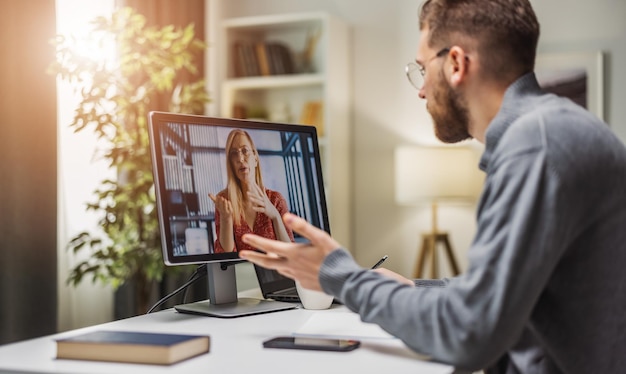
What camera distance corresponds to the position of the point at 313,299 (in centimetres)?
180

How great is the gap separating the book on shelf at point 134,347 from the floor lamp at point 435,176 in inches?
111

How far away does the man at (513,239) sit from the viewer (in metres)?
1.15

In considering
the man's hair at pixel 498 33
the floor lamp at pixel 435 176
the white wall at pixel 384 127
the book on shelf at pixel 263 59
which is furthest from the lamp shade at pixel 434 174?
the man's hair at pixel 498 33

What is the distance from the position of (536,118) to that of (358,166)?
11.4 ft

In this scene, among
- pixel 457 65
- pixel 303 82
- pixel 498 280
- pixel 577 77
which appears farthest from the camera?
pixel 303 82

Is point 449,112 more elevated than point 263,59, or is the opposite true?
point 263,59

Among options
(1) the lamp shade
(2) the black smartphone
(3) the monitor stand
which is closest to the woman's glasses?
(3) the monitor stand

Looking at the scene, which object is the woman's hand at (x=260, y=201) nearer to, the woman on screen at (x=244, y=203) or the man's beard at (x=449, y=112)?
the woman on screen at (x=244, y=203)

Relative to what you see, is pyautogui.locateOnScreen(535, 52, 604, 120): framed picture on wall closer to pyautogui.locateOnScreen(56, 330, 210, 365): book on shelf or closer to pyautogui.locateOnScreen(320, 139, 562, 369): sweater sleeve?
pyautogui.locateOnScreen(320, 139, 562, 369): sweater sleeve

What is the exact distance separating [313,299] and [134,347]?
0.64 m

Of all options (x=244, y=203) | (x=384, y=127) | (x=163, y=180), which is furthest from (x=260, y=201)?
(x=384, y=127)

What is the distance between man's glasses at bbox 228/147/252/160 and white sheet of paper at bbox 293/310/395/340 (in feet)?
1.26

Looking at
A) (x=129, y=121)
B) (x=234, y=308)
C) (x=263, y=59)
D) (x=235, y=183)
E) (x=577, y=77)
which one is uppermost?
(x=263, y=59)

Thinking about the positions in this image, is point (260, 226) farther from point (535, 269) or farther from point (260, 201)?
point (535, 269)
